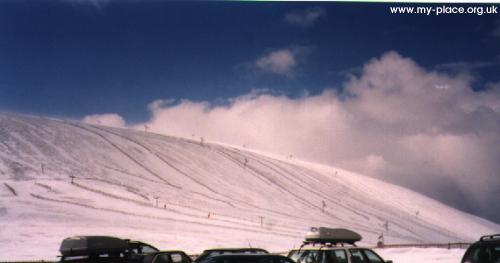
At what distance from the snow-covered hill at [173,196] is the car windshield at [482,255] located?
137ft

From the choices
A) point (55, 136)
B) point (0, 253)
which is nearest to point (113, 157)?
point (55, 136)

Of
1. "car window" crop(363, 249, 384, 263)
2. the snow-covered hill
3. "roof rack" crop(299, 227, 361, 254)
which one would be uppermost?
the snow-covered hill

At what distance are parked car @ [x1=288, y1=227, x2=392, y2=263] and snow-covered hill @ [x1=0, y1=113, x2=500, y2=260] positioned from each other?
124 feet

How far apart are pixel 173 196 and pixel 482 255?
80.7 metres

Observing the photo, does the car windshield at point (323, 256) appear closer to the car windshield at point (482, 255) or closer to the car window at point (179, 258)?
the car windshield at point (482, 255)

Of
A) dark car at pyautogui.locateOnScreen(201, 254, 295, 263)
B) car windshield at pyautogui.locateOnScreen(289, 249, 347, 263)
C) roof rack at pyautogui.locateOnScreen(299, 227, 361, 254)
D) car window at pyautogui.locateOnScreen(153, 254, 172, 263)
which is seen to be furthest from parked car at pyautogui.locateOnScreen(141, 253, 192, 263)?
dark car at pyautogui.locateOnScreen(201, 254, 295, 263)

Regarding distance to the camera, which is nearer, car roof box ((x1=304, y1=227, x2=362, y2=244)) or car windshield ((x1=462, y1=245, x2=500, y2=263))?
car windshield ((x1=462, y1=245, x2=500, y2=263))

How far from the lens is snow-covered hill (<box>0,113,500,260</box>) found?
225 feet

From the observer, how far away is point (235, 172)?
10944 centimetres

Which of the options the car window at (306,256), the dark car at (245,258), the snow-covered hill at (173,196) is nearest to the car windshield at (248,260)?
the dark car at (245,258)

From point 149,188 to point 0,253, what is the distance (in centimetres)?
4127

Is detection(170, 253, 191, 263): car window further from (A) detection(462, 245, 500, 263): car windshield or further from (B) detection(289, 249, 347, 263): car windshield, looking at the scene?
(A) detection(462, 245, 500, 263): car windshield

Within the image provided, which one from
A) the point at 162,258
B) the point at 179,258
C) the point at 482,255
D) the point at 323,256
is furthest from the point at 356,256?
the point at 179,258

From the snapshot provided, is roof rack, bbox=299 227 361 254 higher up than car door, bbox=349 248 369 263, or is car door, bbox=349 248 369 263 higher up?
roof rack, bbox=299 227 361 254
